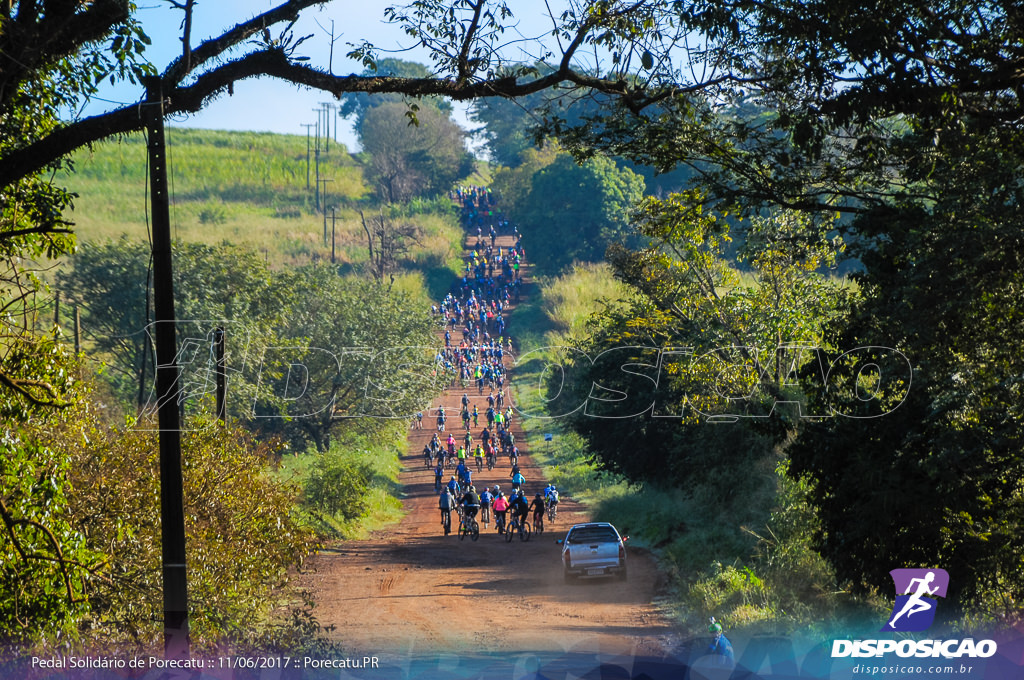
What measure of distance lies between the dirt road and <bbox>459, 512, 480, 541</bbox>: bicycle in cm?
28


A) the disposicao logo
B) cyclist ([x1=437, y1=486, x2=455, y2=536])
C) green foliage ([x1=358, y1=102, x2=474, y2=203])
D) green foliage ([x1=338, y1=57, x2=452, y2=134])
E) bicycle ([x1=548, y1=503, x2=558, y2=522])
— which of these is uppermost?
green foliage ([x1=338, y1=57, x2=452, y2=134])

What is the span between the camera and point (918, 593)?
39.8 ft

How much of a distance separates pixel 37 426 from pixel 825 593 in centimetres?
1254

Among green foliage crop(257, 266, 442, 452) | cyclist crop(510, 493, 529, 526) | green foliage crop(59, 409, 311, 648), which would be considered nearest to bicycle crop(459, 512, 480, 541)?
cyclist crop(510, 493, 529, 526)

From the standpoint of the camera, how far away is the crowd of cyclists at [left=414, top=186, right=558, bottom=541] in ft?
→ 101

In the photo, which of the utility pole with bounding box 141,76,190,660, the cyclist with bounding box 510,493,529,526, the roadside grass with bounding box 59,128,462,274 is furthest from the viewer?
the roadside grass with bounding box 59,128,462,274

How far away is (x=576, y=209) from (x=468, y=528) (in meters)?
59.2

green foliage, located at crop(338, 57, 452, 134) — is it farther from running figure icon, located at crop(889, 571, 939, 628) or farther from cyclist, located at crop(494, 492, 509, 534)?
running figure icon, located at crop(889, 571, 939, 628)

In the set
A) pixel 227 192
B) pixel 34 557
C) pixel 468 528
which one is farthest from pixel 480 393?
pixel 227 192

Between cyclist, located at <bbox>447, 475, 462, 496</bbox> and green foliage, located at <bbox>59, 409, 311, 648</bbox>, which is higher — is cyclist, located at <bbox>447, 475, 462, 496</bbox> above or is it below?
below

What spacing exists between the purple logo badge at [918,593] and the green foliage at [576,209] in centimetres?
7135

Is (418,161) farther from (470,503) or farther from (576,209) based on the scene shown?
(470,503)

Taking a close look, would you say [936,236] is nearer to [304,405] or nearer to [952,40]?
[952,40]

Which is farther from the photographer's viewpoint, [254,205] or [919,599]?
[254,205]
